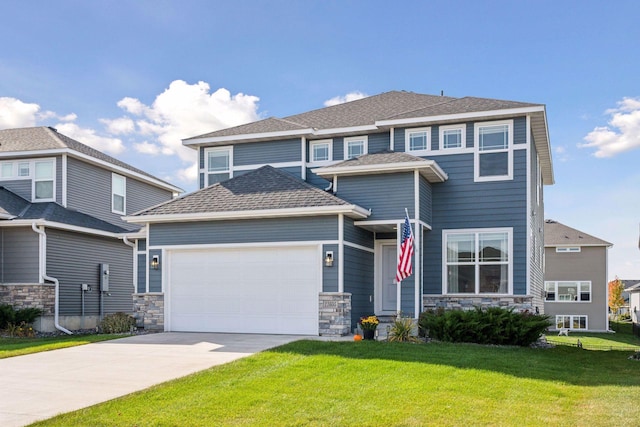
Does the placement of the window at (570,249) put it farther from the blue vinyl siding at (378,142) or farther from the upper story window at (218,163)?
the upper story window at (218,163)

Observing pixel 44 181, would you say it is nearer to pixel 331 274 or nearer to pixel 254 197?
pixel 254 197

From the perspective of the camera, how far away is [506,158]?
54.1 feet

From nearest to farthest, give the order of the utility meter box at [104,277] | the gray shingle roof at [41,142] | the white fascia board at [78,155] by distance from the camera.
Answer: the white fascia board at [78,155] < the gray shingle roof at [41,142] < the utility meter box at [104,277]

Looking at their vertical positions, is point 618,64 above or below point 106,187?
above

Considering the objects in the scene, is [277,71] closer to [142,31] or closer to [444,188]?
[142,31]

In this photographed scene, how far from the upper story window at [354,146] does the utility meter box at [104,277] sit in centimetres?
899

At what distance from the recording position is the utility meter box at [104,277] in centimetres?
2102

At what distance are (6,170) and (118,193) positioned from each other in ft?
12.7

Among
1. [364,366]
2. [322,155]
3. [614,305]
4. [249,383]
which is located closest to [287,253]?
[322,155]

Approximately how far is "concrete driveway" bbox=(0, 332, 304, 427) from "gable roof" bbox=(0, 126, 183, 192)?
28.5ft

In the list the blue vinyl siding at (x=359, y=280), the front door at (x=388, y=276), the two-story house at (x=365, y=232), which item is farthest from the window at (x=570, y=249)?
the blue vinyl siding at (x=359, y=280)

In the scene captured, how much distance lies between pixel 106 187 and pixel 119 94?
5012 millimetres

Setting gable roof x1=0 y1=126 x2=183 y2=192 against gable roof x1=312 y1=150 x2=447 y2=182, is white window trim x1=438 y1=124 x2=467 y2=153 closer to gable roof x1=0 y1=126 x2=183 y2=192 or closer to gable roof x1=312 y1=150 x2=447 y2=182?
gable roof x1=312 y1=150 x2=447 y2=182

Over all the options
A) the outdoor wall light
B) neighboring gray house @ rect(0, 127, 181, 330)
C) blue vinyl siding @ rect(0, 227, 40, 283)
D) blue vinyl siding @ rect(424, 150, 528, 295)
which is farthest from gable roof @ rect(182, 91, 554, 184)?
blue vinyl siding @ rect(0, 227, 40, 283)
